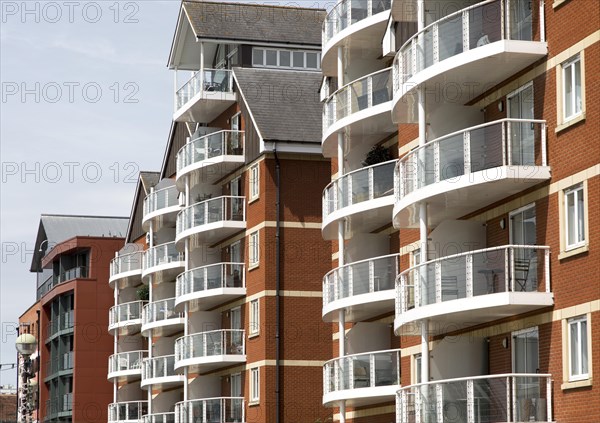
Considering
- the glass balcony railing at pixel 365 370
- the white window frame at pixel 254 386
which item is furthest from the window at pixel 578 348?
the white window frame at pixel 254 386

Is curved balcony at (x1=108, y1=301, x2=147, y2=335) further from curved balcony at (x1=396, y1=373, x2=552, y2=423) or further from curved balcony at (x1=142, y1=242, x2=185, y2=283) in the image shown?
curved balcony at (x1=396, y1=373, x2=552, y2=423)

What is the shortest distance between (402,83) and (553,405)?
9019 millimetres

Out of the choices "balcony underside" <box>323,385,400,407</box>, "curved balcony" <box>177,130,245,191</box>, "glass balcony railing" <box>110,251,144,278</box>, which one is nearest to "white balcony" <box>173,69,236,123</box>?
"curved balcony" <box>177,130,245,191</box>

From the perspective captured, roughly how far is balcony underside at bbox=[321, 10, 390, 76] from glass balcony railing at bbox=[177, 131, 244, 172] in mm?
8560

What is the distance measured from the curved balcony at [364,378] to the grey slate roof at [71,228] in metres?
51.7

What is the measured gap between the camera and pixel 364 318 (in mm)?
39562

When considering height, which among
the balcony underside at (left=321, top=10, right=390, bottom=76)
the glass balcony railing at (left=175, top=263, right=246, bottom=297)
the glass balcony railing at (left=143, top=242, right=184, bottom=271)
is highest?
the balcony underside at (left=321, top=10, right=390, bottom=76)

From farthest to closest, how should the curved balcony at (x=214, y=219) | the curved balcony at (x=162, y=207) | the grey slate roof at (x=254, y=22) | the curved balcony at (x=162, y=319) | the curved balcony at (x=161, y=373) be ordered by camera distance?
the curved balcony at (x=162, y=207)
the curved balcony at (x=162, y=319)
the curved balcony at (x=161, y=373)
the grey slate roof at (x=254, y=22)
the curved balcony at (x=214, y=219)

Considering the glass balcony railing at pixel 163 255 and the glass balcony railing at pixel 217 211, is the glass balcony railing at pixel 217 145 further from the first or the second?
the glass balcony railing at pixel 163 255

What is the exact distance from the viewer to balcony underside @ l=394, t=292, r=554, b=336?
27.4 metres

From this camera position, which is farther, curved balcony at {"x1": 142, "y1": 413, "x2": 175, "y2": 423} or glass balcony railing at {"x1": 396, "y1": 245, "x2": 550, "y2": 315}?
curved balcony at {"x1": 142, "y1": 413, "x2": 175, "y2": 423}

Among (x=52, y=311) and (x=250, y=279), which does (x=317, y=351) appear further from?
(x=52, y=311)

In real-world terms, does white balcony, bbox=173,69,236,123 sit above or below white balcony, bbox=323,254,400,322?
above

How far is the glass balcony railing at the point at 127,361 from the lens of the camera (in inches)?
2504
